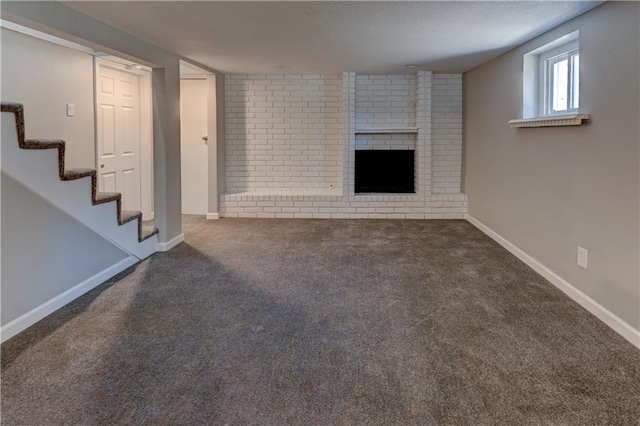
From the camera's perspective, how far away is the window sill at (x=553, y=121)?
3002 millimetres

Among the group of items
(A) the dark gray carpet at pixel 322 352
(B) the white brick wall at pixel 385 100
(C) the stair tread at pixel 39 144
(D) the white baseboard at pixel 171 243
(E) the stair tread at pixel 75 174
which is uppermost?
(B) the white brick wall at pixel 385 100

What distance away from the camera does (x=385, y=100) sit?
258 inches

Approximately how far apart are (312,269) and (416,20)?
7.12ft

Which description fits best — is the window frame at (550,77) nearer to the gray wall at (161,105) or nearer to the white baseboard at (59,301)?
the gray wall at (161,105)

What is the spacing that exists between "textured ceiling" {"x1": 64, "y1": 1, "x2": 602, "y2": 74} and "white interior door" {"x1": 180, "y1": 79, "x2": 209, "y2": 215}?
57.0 inches

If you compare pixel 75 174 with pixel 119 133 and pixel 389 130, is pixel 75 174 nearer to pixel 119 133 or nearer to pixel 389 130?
pixel 119 133

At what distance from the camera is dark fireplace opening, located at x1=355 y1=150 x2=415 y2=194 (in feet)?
21.7

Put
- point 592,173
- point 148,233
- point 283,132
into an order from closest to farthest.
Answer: point 592,173, point 148,233, point 283,132

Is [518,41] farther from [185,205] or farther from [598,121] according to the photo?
[185,205]

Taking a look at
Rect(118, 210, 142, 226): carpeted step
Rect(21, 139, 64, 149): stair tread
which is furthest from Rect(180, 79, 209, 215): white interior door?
Rect(21, 139, 64, 149): stair tread

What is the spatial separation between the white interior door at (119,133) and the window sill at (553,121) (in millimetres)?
4345

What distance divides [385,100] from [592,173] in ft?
13.0

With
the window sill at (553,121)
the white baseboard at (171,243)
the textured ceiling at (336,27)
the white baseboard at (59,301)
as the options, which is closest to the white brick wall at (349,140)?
the textured ceiling at (336,27)

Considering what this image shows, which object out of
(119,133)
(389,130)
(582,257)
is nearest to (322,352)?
(582,257)
